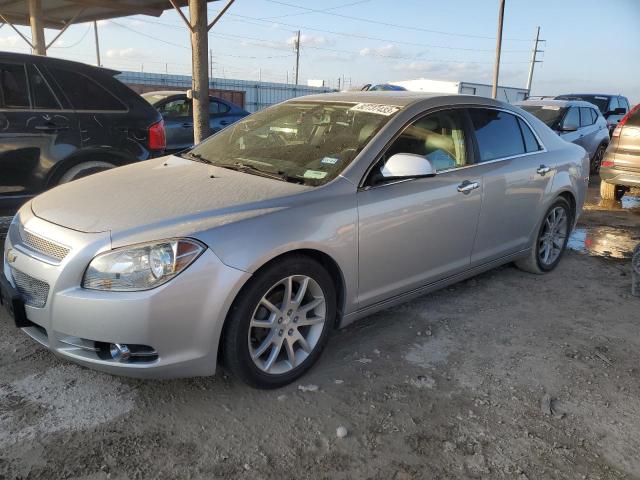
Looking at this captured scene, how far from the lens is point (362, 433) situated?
249cm

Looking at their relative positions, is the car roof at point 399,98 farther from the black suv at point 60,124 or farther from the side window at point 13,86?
the side window at point 13,86

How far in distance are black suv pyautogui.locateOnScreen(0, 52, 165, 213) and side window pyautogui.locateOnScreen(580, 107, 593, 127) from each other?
27.2ft

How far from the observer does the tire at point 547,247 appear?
463 centimetres

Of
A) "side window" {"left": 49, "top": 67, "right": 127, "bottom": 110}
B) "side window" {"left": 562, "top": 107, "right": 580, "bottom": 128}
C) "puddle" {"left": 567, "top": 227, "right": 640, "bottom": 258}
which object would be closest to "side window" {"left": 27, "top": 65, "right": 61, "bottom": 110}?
"side window" {"left": 49, "top": 67, "right": 127, "bottom": 110}

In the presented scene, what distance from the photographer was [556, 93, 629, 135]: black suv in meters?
14.1

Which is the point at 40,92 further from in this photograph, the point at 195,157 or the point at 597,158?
the point at 597,158

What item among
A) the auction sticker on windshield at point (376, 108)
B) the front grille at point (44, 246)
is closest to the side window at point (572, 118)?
the auction sticker on windshield at point (376, 108)

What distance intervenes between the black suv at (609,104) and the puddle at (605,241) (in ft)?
28.1

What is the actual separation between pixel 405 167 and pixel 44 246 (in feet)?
6.40

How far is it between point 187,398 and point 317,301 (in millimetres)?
834

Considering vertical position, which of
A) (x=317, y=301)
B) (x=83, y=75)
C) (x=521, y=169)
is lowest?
(x=317, y=301)

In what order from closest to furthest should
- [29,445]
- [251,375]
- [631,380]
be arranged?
[29,445] < [251,375] < [631,380]

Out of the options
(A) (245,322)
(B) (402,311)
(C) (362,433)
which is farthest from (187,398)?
(B) (402,311)

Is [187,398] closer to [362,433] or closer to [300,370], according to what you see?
[300,370]
